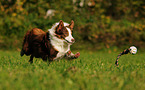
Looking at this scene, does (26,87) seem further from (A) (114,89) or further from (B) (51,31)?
(B) (51,31)

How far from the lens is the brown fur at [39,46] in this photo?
4.36 m

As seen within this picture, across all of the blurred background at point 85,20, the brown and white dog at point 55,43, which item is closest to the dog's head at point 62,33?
the brown and white dog at point 55,43

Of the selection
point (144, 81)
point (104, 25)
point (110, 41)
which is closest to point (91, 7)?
point (104, 25)

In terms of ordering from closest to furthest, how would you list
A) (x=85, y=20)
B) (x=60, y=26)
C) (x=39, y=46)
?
(x=60, y=26) → (x=39, y=46) → (x=85, y=20)

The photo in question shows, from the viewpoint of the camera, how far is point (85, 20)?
1116 centimetres

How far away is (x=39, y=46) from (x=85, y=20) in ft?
22.4

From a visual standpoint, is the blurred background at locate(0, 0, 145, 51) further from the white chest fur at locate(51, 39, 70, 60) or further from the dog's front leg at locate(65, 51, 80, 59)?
the white chest fur at locate(51, 39, 70, 60)

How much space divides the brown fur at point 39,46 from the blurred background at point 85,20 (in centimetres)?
502

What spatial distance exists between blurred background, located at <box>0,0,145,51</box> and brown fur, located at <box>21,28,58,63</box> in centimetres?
502

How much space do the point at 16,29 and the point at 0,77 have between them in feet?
25.1

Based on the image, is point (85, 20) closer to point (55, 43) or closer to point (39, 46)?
point (39, 46)

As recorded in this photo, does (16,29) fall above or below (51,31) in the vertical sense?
below

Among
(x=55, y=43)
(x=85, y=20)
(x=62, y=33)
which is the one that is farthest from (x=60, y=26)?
(x=85, y=20)

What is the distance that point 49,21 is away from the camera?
34.2 ft
